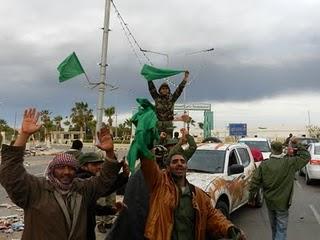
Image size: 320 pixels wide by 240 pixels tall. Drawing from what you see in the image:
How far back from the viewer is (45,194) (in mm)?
3533

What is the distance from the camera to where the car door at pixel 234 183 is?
29.6ft

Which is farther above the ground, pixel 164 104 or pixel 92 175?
pixel 164 104

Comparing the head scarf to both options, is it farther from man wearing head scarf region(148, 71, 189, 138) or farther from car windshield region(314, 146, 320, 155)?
car windshield region(314, 146, 320, 155)

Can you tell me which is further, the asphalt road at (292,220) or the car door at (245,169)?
the car door at (245,169)

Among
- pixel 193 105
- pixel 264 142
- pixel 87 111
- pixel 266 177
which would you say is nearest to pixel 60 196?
pixel 266 177

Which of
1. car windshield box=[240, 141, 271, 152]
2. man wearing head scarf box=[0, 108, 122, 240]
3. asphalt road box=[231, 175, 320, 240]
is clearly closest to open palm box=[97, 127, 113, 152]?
man wearing head scarf box=[0, 108, 122, 240]

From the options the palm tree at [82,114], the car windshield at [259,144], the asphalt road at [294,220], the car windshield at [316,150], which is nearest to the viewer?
the asphalt road at [294,220]

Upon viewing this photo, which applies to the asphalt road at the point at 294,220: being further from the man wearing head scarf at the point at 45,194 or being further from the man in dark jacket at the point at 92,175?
the man wearing head scarf at the point at 45,194

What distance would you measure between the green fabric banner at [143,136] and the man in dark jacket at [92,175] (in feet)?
2.00

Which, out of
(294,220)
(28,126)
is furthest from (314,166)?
(28,126)

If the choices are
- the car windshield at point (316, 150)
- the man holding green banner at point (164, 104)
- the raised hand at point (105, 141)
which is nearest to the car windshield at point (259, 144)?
the car windshield at point (316, 150)

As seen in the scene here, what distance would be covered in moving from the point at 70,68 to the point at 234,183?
383 cm

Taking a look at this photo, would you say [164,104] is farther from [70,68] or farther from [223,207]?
[223,207]

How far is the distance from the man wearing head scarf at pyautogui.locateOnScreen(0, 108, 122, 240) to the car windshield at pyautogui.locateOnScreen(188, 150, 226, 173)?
5.53 metres
